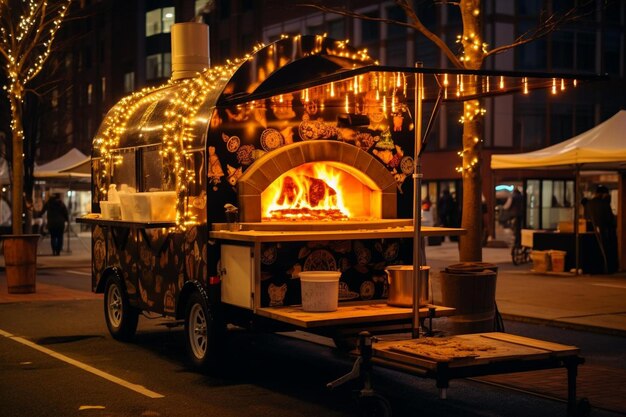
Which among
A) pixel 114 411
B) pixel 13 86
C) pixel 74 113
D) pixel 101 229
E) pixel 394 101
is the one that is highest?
pixel 74 113

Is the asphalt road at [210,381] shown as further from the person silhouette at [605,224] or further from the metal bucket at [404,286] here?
the person silhouette at [605,224]

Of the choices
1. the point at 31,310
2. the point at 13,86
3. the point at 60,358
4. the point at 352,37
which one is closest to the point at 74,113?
the point at 352,37

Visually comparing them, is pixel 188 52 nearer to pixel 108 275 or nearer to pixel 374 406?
pixel 108 275

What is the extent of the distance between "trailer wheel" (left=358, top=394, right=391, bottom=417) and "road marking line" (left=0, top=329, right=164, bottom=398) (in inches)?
86.2

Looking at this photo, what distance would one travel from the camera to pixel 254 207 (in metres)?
9.50

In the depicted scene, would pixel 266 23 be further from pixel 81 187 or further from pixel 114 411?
pixel 114 411

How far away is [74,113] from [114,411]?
68180mm

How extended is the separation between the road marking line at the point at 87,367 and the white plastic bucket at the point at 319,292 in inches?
61.4

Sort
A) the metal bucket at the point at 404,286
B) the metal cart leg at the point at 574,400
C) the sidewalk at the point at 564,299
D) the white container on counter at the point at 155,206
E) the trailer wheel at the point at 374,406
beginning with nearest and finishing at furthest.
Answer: the trailer wheel at the point at 374,406 < the metal cart leg at the point at 574,400 < the metal bucket at the point at 404,286 < the white container on counter at the point at 155,206 < the sidewalk at the point at 564,299

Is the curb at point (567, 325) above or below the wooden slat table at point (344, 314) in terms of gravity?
below

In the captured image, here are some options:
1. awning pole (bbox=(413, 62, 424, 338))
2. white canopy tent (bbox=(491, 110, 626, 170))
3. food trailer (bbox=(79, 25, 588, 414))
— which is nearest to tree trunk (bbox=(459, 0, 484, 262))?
food trailer (bbox=(79, 25, 588, 414))

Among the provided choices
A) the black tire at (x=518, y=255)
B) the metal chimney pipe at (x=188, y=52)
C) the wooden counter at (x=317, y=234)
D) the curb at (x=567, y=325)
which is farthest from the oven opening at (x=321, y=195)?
the black tire at (x=518, y=255)

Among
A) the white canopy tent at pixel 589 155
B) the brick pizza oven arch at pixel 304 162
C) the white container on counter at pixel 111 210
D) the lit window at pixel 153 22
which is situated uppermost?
the lit window at pixel 153 22

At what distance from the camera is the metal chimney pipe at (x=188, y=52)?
11922 millimetres
